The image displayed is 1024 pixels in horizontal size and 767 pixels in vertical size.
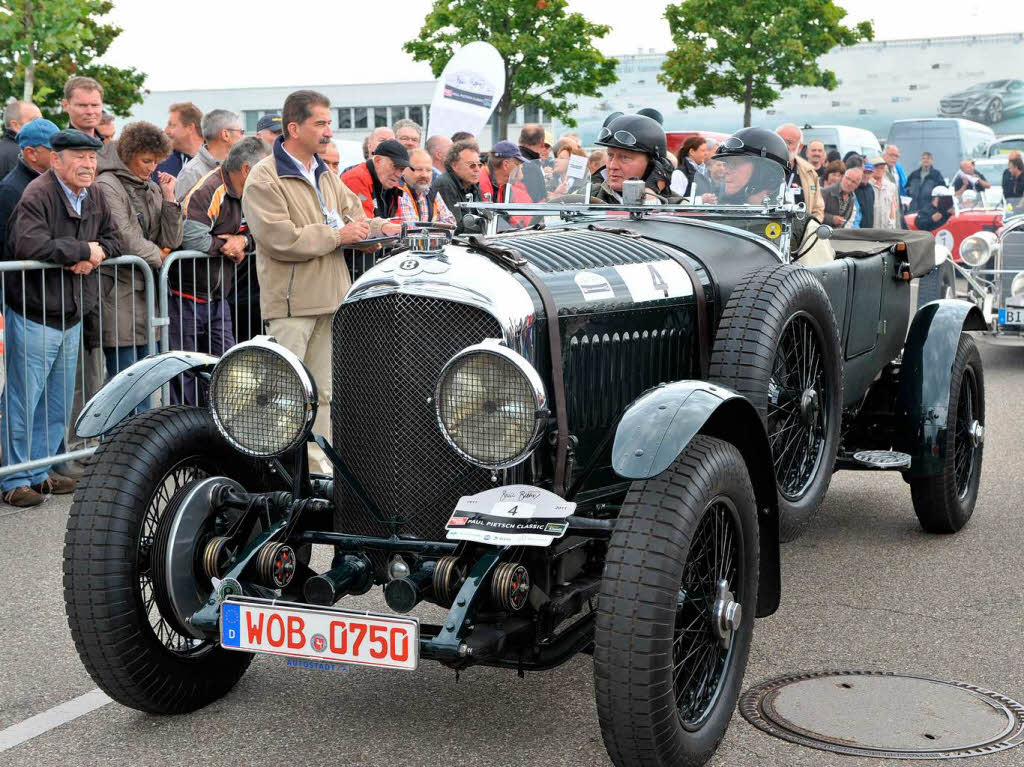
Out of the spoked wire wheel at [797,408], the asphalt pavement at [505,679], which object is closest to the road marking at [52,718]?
the asphalt pavement at [505,679]

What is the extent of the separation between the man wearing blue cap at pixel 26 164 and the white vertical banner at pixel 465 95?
275 inches

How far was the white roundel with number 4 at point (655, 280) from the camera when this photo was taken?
12.8ft

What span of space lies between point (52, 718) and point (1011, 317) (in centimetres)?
931

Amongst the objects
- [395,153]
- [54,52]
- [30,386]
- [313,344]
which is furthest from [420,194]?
[54,52]

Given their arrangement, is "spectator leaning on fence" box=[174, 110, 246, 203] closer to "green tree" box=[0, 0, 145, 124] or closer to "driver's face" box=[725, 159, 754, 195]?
"driver's face" box=[725, 159, 754, 195]

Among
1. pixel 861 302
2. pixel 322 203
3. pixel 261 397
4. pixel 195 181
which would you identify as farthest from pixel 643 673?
pixel 195 181

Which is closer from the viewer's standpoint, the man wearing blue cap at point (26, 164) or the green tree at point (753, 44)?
the man wearing blue cap at point (26, 164)

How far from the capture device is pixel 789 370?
13.9 ft

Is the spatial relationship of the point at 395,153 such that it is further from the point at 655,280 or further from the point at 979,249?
the point at 979,249

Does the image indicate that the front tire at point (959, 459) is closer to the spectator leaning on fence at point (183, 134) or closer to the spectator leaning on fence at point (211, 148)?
the spectator leaning on fence at point (211, 148)

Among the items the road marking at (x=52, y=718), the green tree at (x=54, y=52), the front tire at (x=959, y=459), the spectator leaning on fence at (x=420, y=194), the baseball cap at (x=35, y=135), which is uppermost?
the green tree at (x=54, y=52)

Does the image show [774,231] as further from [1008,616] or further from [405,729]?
[405,729]

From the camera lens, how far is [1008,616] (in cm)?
444

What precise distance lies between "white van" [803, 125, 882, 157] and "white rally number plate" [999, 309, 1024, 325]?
14447mm
